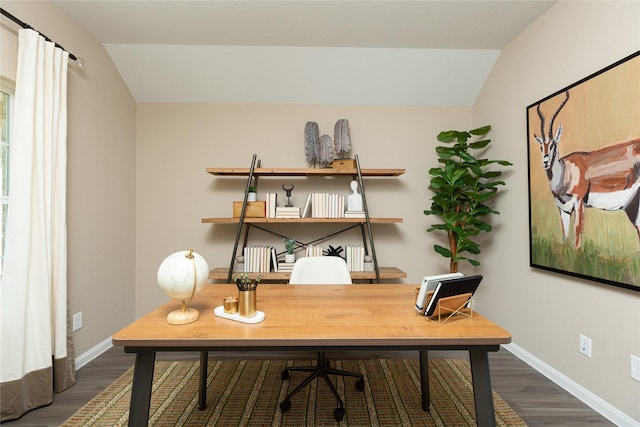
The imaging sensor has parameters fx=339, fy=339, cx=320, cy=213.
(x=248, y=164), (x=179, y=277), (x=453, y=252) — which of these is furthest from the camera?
(x=248, y=164)

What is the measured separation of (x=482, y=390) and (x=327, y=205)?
7.04ft

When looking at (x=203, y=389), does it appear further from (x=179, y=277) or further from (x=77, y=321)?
(x=77, y=321)

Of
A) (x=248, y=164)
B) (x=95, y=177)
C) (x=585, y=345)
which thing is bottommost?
(x=585, y=345)

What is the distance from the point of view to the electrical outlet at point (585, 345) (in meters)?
2.05

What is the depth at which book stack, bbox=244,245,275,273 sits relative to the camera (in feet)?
10.1

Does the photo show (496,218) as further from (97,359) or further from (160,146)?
(97,359)

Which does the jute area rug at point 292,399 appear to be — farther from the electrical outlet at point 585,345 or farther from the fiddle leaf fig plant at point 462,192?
the fiddle leaf fig plant at point 462,192

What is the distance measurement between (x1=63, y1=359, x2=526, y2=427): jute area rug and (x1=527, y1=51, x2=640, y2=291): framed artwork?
3.31 ft

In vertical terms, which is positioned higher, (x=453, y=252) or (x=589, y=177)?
(x=589, y=177)

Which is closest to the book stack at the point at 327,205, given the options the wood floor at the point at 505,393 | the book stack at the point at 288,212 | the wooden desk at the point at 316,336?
the book stack at the point at 288,212

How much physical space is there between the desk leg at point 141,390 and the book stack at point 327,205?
6.91 ft

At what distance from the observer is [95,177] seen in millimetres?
2695

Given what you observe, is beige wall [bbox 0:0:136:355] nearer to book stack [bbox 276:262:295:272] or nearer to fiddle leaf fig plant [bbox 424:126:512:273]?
book stack [bbox 276:262:295:272]

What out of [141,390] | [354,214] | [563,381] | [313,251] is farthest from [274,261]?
[563,381]
